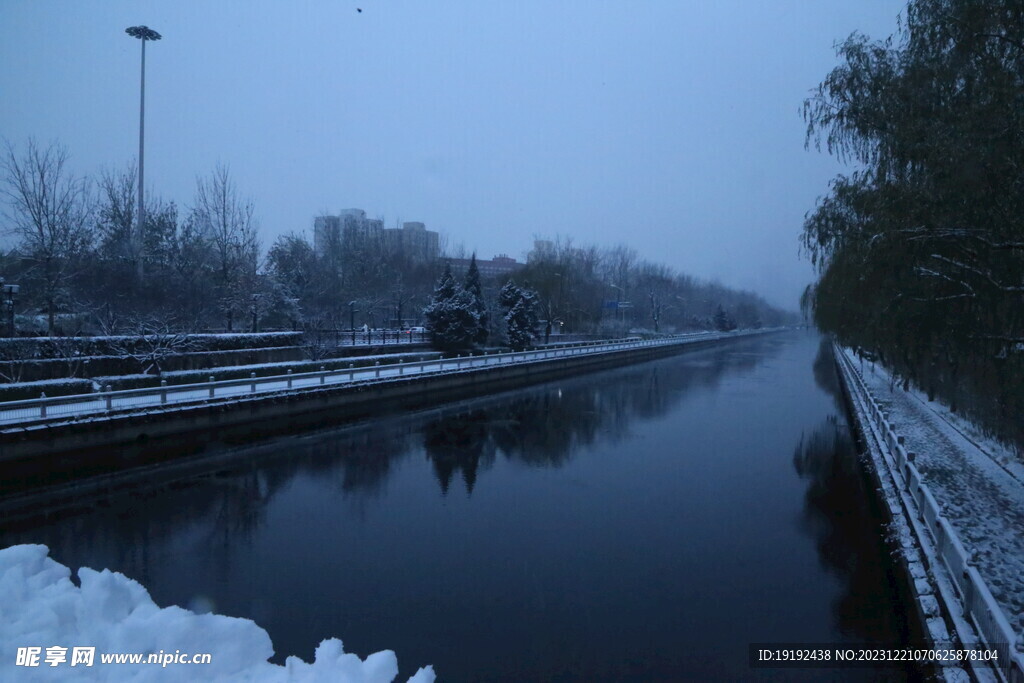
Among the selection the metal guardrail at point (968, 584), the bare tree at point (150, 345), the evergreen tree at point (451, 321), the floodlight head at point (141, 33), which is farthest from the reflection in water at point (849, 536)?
the floodlight head at point (141, 33)

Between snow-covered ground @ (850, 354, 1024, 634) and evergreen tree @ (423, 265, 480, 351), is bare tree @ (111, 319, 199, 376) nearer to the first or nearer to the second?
evergreen tree @ (423, 265, 480, 351)

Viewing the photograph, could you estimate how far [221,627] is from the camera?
16.3ft

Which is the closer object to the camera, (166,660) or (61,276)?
(166,660)

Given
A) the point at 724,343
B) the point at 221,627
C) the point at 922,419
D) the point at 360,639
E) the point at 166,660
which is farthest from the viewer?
the point at 724,343

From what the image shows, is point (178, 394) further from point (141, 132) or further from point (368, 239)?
point (368, 239)

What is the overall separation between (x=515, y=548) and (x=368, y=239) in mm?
48373

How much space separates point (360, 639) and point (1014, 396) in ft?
29.9

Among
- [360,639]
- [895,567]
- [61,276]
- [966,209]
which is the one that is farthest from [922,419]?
[61,276]

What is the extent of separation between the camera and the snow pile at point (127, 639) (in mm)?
4363

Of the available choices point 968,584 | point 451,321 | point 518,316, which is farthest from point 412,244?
point 968,584

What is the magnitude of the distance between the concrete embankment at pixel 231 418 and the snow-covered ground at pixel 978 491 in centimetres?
1457

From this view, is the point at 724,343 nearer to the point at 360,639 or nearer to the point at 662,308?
the point at 662,308

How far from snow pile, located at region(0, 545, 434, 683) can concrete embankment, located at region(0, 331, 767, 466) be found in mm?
8546

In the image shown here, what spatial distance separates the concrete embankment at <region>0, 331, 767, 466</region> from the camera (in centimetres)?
1252
